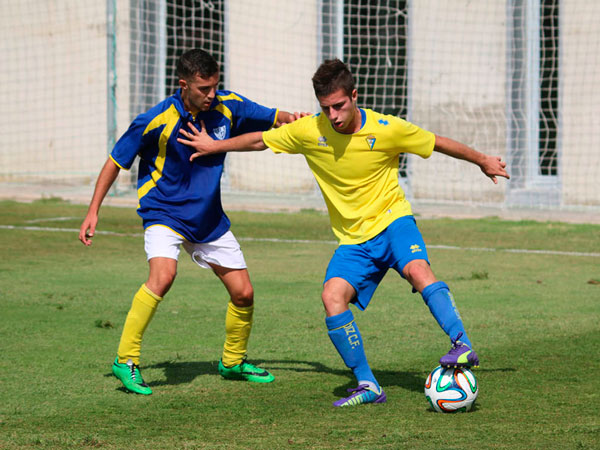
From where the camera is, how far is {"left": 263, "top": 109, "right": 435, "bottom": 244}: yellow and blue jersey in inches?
191

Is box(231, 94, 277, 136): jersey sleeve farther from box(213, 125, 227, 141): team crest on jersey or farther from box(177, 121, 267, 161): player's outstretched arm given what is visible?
box(177, 121, 267, 161): player's outstretched arm

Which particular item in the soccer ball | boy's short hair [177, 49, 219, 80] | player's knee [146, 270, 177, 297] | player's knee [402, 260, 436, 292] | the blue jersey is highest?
boy's short hair [177, 49, 219, 80]

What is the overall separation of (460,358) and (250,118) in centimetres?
188

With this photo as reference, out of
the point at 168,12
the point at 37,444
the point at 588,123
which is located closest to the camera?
the point at 37,444

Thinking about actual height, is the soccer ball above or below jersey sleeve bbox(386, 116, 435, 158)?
below

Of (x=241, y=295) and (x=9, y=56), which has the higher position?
(x=9, y=56)

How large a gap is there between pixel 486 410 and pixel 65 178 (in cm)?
1413

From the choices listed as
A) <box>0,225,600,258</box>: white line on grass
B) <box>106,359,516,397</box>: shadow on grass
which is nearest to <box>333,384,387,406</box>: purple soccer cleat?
<box>106,359,516,397</box>: shadow on grass

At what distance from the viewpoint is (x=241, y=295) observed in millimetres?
5223

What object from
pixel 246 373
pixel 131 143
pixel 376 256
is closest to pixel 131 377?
pixel 246 373

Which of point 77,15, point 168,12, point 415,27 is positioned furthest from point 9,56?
point 415,27

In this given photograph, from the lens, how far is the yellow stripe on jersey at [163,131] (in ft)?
16.8

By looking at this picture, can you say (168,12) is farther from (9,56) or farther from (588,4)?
(588,4)

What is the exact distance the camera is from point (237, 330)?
5.25 metres
